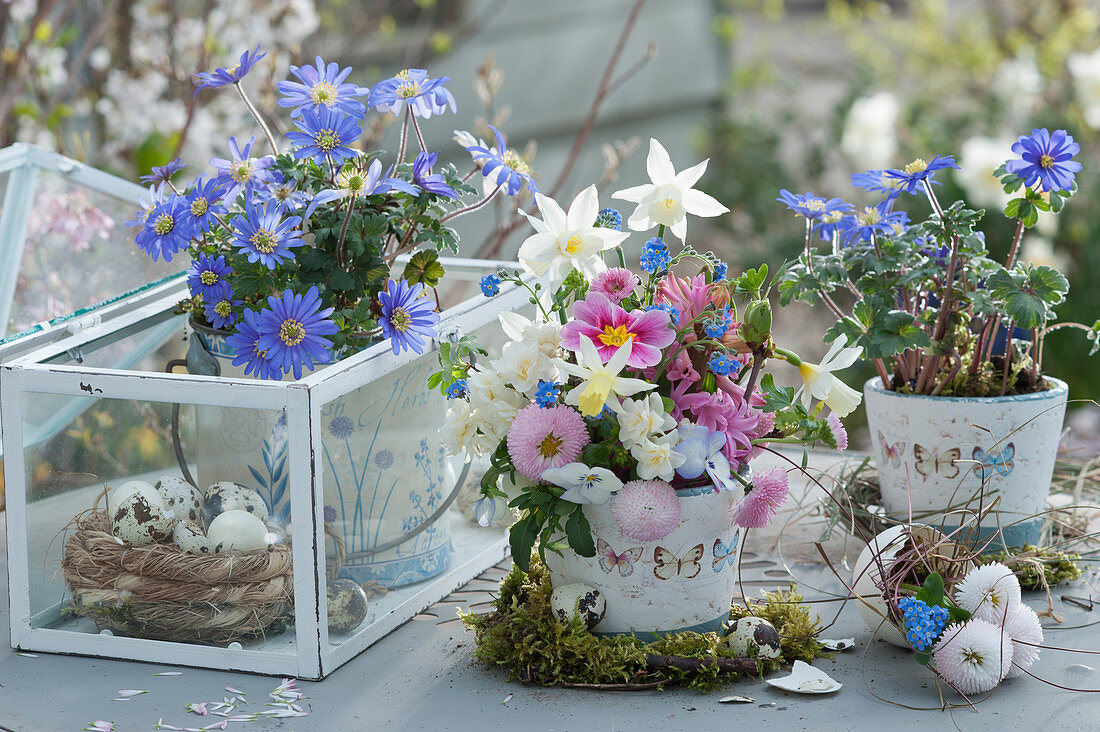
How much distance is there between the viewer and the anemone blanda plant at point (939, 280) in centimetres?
128

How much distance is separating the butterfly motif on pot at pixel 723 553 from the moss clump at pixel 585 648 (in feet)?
0.23

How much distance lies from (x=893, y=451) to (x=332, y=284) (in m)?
0.68

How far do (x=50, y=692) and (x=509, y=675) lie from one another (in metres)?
0.44

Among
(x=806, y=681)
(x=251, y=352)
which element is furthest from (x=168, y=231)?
(x=806, y=681)

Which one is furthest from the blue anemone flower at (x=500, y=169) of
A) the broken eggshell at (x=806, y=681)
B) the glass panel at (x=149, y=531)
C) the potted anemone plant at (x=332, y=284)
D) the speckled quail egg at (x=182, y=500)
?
the broken eggshell at (x=806, y=681)

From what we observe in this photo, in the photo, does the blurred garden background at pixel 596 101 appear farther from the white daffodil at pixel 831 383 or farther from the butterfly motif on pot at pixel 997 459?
the butterfly motif on pot at pixel 997 459

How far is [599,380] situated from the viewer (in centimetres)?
105

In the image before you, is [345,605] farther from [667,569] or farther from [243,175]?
[243,175]

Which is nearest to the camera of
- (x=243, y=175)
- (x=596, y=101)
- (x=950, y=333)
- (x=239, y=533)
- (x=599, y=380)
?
(x=599, y=380)

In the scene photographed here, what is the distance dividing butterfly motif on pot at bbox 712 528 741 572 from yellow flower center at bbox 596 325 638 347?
229 mm

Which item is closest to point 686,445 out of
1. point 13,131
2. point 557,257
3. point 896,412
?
point 557,257

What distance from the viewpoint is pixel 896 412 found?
138 cm

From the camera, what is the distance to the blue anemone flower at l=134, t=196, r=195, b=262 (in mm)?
1257

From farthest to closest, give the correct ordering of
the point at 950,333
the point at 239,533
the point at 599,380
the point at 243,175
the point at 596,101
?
1. the point at 596,101
2. the point at 950,333
3. the point at 243,175
4. the point at 239,533
5. the point at 599,380
